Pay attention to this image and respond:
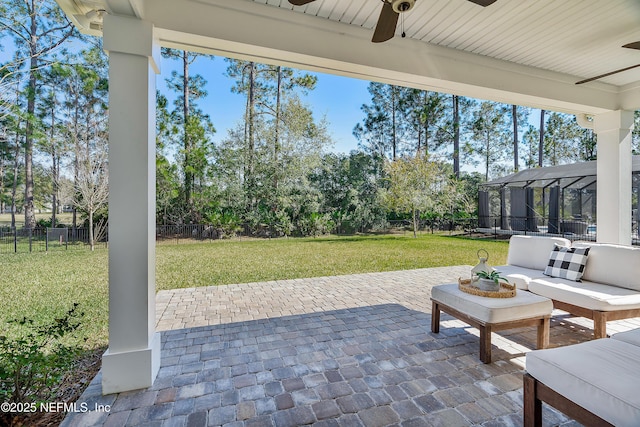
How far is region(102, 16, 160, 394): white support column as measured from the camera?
7.03 ft

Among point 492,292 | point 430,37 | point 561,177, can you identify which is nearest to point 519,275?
point 492,292

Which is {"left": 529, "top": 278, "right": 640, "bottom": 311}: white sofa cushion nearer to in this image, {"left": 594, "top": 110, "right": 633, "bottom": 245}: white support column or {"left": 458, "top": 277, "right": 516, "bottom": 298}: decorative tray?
{"left": 458, "top": 277, "right": 516, "bottom": 298}: decorative tray

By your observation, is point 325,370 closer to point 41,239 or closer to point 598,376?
point 598,376

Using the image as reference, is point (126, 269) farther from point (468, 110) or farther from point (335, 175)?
point (468, 110)

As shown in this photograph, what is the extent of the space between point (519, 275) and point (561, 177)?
30.5ft

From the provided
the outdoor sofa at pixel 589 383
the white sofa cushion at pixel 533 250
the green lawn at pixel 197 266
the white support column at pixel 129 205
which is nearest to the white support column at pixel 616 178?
the white sofa cushion at pixel 533 250

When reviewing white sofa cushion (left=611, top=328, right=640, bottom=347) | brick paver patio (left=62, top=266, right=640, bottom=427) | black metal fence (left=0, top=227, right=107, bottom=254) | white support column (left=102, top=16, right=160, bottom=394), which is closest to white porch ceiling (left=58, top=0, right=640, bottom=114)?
white support column (left=102, top=16, right=160, bottom=394)

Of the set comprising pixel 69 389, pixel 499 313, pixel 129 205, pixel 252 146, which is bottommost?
pixel 69 389

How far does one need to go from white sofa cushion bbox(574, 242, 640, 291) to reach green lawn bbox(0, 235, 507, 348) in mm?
3712

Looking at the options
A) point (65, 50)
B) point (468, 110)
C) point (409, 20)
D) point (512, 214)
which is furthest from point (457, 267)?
point (468, 110)

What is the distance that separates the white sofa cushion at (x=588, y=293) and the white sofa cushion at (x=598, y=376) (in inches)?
49.1

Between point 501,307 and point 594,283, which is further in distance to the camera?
point 594,283

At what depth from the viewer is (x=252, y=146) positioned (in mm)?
13461

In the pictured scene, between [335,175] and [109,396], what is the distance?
44.4 feet
